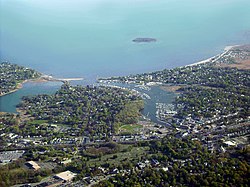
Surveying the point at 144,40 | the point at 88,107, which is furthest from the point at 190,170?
the point at 144,40

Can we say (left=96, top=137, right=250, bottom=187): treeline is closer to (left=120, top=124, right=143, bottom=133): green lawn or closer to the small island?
(left=120, top=124, right=143, bottom=133): green lawn

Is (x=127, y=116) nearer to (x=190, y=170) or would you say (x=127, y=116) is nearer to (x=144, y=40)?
(x=190, y=170)

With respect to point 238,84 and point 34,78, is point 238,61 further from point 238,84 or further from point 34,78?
point 34,78

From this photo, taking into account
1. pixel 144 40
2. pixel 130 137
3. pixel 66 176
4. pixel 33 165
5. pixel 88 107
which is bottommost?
pixel 66 176

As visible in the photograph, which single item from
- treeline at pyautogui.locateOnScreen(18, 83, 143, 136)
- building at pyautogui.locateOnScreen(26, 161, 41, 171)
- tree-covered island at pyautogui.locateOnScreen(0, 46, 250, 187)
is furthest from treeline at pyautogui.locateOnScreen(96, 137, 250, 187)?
treeline at pyautogui.locateOnScreen(18, 83, 143, 136)

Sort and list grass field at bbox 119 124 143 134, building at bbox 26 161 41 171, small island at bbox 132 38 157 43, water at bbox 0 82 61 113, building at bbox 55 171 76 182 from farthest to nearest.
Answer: small island at bbox 132 38 157 43 → water at bbox 0 82 61 113 → grass field at bbox 119 124 143 134 → building at bbox 26 161 41 171 → building at bbox 55 171 76 182

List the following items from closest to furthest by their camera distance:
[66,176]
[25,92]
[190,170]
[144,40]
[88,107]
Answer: [190,170]
[66,176]
[88,107]
[25,92]
[144,40]

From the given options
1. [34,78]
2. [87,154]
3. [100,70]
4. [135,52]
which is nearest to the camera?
[87,154]

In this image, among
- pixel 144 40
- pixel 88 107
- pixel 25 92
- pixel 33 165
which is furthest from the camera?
pixel 144 40

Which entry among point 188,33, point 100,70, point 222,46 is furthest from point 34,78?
point 188,33
